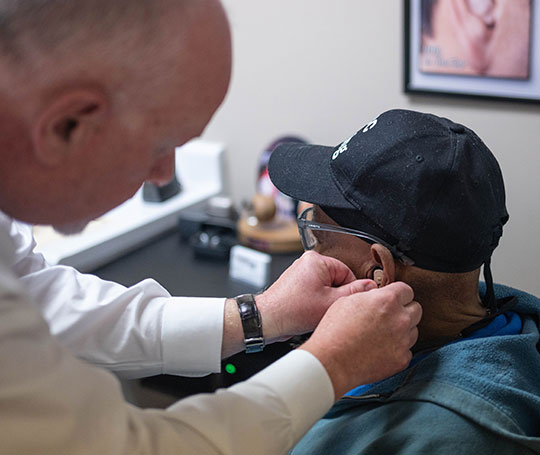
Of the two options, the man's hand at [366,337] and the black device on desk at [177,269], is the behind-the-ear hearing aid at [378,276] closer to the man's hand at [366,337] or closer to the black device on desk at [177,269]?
the man's hand at [366,337]

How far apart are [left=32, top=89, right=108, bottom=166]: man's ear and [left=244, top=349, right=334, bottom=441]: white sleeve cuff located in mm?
357

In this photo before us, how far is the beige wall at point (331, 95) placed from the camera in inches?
63.9

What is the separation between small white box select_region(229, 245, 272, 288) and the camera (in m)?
1.71

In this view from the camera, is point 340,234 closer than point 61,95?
No

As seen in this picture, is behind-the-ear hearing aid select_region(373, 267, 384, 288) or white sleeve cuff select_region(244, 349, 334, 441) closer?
white sleeve cuff select_region(244, 349, 334, 441)

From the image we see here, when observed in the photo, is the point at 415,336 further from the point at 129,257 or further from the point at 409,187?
the point at 129,257

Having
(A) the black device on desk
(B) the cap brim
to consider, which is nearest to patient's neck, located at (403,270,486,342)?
(B) the cap brim

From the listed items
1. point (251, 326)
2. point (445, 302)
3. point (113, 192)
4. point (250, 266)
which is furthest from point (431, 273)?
point (250, 266)

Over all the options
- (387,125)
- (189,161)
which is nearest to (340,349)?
(387,125)

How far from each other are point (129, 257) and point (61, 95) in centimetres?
127

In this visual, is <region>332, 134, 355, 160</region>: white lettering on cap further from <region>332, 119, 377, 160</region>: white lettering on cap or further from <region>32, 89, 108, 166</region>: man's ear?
<region>32, 89, 108, 166</region>: man's ear

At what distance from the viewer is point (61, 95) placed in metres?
0.67

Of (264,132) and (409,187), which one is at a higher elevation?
(409,187)

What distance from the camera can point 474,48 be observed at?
165 centimetres
